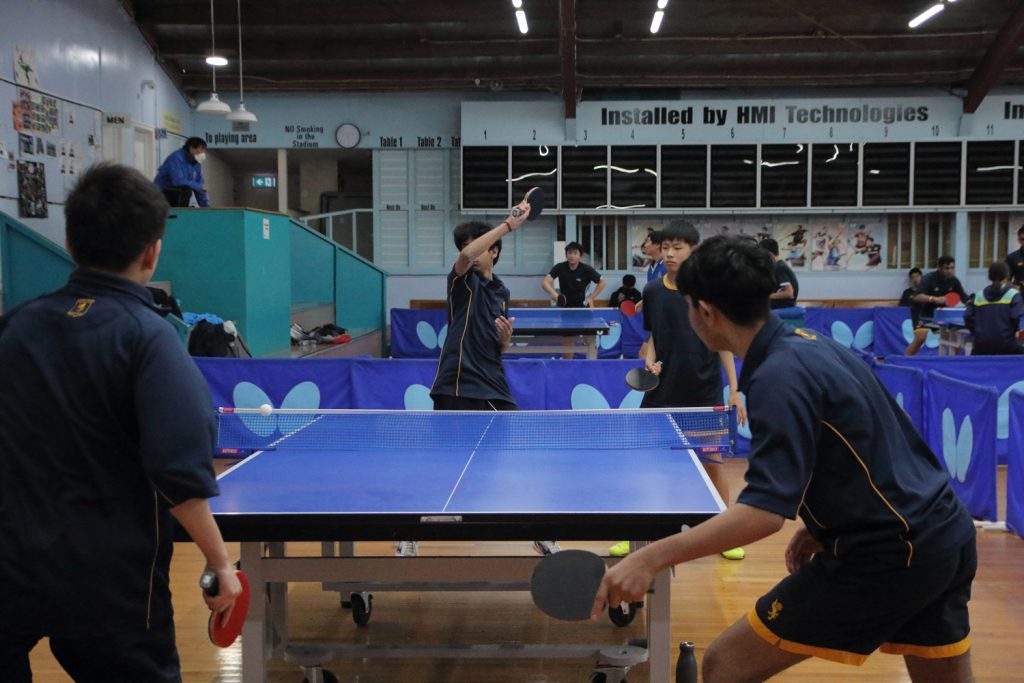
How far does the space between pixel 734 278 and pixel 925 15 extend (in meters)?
12.4

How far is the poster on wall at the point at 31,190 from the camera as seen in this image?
10117 millimetres

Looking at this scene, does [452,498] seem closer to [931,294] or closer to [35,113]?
[35,113]

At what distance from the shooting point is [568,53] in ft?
43.8

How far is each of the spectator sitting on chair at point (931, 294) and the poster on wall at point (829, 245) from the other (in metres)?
2.12

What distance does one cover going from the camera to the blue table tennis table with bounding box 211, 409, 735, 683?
2.45m

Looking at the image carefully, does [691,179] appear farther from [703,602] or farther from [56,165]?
[703,602]

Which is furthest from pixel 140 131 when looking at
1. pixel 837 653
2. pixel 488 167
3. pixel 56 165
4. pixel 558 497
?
pixel 837 653

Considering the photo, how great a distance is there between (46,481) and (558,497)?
1.30 m

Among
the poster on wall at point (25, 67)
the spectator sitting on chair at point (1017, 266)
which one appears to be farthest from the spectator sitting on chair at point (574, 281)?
the poster on wall at point (25, 67)

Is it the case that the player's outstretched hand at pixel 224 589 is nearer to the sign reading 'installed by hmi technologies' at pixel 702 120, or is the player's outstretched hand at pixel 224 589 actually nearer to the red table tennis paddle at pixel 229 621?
the red table tennis paddle at pixel 229 621

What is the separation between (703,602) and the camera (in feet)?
13.9

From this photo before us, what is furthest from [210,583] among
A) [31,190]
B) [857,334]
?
[857,334]

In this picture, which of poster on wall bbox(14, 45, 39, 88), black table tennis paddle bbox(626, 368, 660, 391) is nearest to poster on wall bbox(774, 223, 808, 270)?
poster on wall bbox(14, 45, 39, 88)

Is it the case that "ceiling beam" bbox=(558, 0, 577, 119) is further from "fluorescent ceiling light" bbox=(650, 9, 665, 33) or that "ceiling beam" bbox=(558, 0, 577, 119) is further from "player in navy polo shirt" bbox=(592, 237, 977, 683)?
"player in navy polo shirt" bbox=(592, 237, 977, 683)
